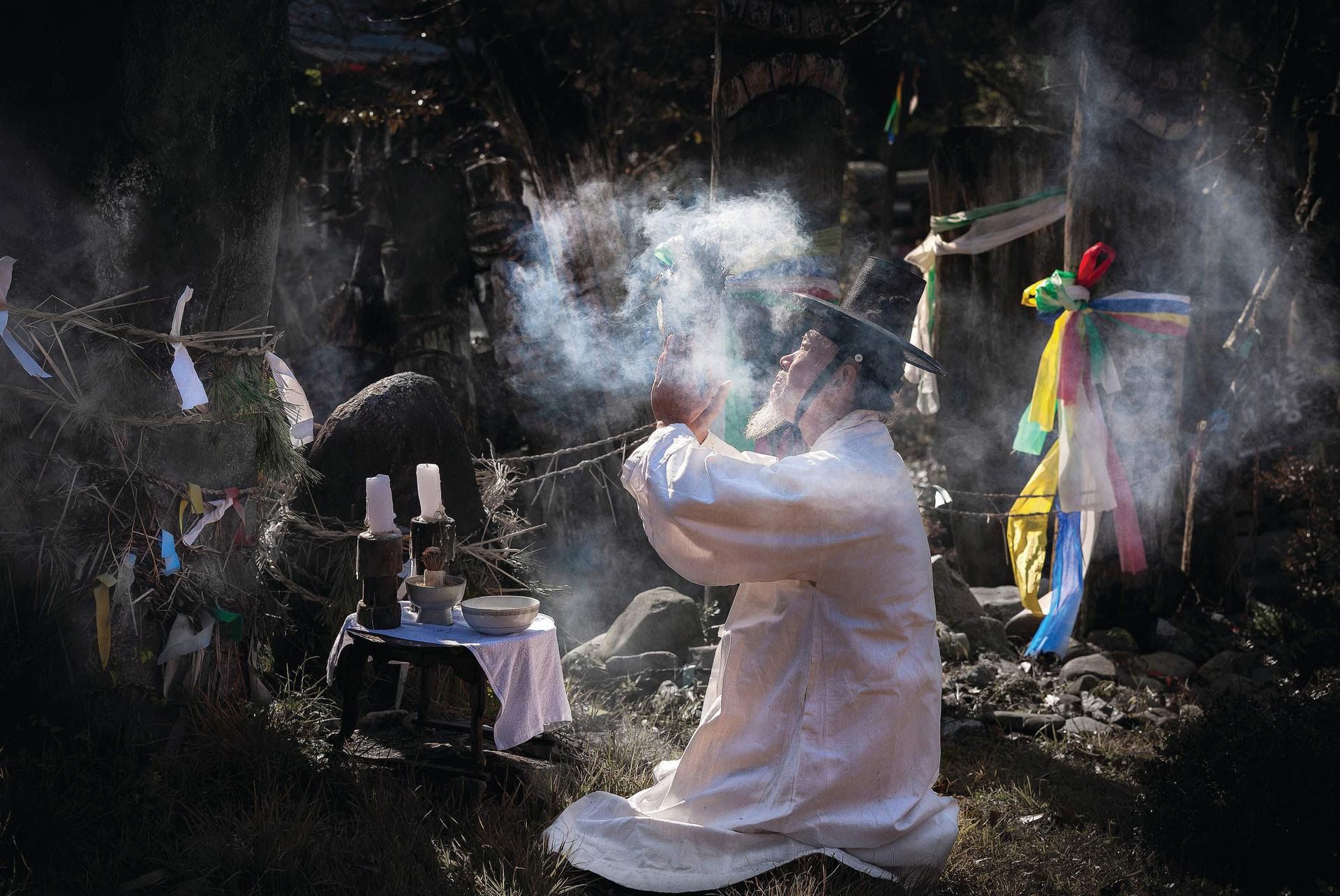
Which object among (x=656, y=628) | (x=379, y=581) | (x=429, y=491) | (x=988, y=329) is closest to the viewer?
(x=379, y=581)

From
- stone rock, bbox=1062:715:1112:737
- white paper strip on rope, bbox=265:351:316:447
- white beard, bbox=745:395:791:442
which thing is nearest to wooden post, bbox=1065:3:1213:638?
stone rock, bbox=1062:715:1112:737

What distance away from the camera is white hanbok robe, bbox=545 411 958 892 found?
346 centimetres

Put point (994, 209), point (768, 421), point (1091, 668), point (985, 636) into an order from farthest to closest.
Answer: point (994, 209)
point (985, 636)
point (1091, 668)
point (768, 421)

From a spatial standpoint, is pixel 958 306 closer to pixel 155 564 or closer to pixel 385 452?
pixel 385 452

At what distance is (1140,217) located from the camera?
7.14 metres

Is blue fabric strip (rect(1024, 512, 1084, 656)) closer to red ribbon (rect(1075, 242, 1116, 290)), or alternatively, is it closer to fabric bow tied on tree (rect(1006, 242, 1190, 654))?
fabric bow tied on tree (rect(1006, 242, 1190, 654))

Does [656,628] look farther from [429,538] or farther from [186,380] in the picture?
[186,380]

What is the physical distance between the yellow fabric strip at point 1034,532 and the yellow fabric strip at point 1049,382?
0.59 ft

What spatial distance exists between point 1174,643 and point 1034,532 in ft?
4.29

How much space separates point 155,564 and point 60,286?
1.16 meters

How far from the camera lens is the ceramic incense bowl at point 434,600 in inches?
172

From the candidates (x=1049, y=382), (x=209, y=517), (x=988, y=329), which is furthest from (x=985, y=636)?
(x=209, y=517)

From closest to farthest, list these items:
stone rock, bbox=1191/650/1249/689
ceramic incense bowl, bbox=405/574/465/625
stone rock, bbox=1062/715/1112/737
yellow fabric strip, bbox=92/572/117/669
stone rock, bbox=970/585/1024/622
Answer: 1. yellow fabric strip, bbox=92/572/117/669
2. ceramic incense bowl, bbox=405/574/465/625
3. stone rock, bbox=1062/715/1112/737
4. stone rock, bbox=1191/650/1249/689
5. stone rock, bbox=970/585/1024/622

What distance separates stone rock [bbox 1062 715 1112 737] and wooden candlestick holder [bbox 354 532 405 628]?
12.0 ft
